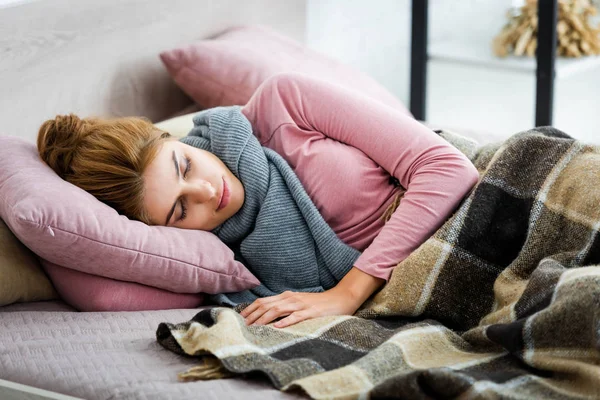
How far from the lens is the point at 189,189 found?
1456mm

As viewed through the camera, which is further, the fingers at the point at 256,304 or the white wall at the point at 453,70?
the white wall at the point at 453,70

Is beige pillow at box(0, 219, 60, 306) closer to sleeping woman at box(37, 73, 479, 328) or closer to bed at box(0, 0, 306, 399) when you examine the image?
bed at box(0, 0, 306, 399)

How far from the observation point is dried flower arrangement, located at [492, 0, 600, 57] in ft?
8.74

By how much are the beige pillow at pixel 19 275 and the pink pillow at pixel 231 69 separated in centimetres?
75

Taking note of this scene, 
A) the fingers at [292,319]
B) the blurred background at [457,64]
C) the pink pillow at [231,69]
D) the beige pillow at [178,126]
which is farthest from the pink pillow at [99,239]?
the blurred background at [457,64]

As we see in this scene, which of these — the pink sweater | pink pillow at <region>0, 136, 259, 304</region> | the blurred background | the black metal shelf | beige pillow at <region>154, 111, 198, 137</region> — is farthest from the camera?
the blurred background

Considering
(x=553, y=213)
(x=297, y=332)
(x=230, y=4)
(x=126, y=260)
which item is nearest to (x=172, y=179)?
(x=126, y=260)

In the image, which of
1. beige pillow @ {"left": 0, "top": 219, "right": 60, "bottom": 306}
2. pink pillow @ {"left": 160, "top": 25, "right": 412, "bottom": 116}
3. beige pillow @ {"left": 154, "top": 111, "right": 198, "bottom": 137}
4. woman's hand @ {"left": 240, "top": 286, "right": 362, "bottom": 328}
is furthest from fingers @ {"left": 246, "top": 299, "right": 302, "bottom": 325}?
pink pillow @ {"left": 160, "top": 25, "right": 412, "bottom": 116}

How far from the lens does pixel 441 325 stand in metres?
1.33

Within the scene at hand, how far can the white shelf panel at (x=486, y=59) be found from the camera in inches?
105

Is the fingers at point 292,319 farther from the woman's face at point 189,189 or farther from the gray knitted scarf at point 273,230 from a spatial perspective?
the woman's face at point 189,189

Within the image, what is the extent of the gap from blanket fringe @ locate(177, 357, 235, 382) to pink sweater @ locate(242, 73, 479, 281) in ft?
1.11

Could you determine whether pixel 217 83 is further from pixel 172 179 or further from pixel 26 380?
pixel 26 380

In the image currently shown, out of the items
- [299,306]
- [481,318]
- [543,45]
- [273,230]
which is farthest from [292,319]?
[543,45]
